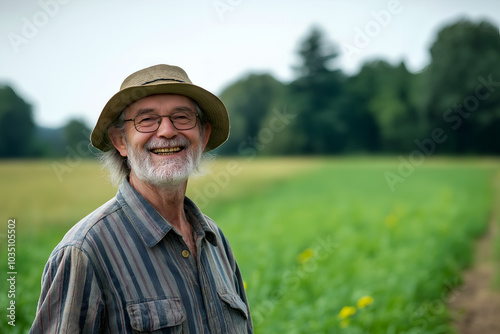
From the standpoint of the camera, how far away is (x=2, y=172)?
5.29 meters

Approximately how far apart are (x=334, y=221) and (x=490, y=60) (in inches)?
538

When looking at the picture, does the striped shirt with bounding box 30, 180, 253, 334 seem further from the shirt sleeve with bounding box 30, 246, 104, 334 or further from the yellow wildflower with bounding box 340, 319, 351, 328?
the yellow wildflower with bounding box 340, 319, 351, 328

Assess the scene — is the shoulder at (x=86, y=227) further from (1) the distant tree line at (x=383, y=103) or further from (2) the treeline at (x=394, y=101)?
(2) the treeline at (x=394, y=101)

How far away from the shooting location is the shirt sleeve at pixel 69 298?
4.42ft

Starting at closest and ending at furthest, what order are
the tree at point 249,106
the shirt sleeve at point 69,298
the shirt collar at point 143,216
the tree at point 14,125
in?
1. the shirt sleeve at point 69,298
2. the shirt collar at point 143,216
3. the tree at point 14,125
4. the tree at point 249,106

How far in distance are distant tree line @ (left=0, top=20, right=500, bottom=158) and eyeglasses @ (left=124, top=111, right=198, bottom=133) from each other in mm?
12193

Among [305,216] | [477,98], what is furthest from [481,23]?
[305,216]

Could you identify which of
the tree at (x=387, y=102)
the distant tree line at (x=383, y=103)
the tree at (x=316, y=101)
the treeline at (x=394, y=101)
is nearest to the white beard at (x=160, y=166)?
the distant tree line at (x=383, y=103)

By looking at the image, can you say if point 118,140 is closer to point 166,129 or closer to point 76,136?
point 166,129

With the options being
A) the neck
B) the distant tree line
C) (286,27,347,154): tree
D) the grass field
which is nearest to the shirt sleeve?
the neck

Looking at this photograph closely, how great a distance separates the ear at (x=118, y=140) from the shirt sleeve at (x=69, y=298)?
54 cm

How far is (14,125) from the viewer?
5246mm

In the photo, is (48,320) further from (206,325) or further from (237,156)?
(237,156)

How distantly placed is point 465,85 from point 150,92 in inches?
761
